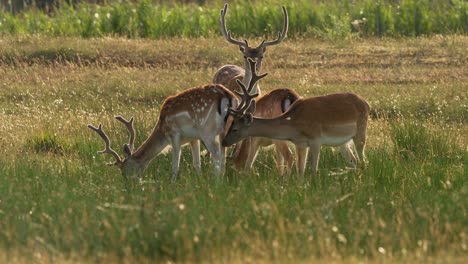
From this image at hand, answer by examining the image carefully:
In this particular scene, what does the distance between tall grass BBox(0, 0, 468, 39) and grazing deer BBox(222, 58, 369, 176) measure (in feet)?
36.7

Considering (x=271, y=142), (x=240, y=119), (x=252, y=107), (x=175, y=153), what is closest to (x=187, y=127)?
(x=175, y=153)

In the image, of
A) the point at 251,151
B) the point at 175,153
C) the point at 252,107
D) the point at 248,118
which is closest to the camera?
the point at 248,118

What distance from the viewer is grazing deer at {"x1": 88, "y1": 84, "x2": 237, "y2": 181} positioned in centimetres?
1054

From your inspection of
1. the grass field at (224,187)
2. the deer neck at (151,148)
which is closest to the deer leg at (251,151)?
the grass field at (224,187)

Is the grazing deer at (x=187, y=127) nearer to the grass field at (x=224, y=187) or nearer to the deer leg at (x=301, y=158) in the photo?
the grass field at (x=224, y=187)

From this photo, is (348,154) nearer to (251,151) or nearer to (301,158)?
(301,158)

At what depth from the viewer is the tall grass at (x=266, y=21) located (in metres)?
22.3

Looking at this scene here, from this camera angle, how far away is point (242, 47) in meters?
13.4

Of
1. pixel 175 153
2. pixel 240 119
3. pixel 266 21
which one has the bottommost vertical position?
pixel 266 21

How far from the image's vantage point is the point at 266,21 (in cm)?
2256

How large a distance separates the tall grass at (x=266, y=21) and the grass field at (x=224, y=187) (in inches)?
161

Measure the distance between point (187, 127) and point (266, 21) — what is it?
12.1m

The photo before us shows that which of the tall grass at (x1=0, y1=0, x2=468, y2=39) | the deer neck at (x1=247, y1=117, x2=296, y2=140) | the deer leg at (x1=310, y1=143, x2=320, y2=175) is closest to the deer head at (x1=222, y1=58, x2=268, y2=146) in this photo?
the deer neck at (x1=247, y1=117, x2=296, y2=140)

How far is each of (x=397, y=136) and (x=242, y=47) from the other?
8.12 feet
